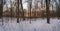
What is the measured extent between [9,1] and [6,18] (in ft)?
3.42

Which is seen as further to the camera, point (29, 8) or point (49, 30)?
point (29, 8)

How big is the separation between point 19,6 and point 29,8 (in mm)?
607

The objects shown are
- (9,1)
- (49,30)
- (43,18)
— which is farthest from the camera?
(9,1)

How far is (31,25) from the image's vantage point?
6051 mm

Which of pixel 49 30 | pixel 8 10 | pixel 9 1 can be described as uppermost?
pixel 9 1

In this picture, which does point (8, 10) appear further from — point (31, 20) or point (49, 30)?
point (49, 30)

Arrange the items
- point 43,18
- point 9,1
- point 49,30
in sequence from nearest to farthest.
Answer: point 49,30 → point 43,18 → point 9,1

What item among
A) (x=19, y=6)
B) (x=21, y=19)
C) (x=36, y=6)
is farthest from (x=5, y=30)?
(x=36, y=6)

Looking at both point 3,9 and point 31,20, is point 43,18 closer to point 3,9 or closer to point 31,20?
point 31,20

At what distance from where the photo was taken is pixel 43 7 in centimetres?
696

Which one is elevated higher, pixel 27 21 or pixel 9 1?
pixel 9 1

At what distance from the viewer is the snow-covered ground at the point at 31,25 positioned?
5.55 meters

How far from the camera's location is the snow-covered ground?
555cm

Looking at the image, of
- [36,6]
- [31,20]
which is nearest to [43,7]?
[36,6]
